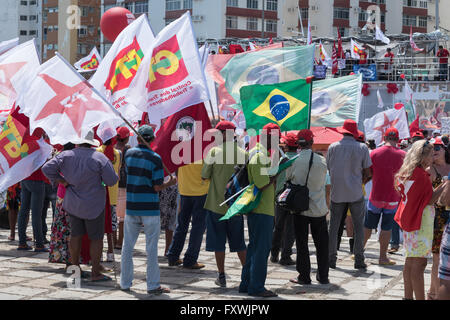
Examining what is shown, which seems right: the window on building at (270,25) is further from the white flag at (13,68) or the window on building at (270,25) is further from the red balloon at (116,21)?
the white flag at (13,68)

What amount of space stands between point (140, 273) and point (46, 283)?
123cm

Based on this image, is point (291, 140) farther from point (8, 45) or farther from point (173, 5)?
point (173, 5)

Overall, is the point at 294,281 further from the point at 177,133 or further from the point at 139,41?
the point at 139,41

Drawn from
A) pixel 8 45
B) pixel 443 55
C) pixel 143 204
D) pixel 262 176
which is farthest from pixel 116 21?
pixel 443 55

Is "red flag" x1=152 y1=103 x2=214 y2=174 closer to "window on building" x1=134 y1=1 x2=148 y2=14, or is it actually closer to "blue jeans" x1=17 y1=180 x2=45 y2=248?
"blue jeans" x1=17 y1=180 x2=45 y2=248

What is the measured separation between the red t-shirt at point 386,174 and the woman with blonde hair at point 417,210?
11.1 ft

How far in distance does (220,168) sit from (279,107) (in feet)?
4.86

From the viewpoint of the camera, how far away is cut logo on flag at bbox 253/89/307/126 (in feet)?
30.3

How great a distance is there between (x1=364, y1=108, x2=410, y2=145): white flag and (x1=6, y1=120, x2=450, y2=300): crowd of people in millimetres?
5350

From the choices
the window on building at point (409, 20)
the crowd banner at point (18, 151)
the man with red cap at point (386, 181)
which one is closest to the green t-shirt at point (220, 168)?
the man with red cap at point (386, 181)

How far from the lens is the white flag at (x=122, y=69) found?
10.6 metres

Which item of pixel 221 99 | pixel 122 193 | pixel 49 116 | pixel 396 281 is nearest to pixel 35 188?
pixel 122 193

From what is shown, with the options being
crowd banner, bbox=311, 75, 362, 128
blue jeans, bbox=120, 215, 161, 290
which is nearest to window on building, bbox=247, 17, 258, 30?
crowd banner, bbox=311, 75, 362, 128
